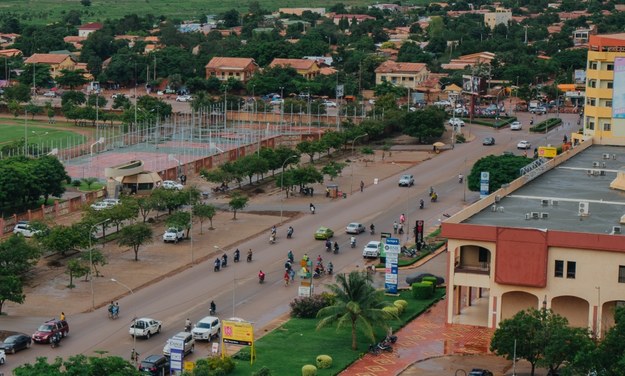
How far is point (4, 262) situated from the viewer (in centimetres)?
7112

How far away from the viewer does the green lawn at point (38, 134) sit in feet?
422

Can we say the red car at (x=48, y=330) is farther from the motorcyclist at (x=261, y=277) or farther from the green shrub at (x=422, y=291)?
the green shrub at (x=422, y=291)

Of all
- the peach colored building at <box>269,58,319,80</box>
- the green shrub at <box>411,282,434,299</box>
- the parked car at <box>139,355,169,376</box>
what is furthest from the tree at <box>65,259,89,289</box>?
the peach colored building at <box>269,58,319,80</box>

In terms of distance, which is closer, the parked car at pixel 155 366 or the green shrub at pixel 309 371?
the green shrub at pixel 309 371

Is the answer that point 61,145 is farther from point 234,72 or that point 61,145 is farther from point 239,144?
point 234,72

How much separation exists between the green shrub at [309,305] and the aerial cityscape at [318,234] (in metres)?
0.09

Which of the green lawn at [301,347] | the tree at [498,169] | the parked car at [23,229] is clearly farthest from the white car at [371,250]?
the parked car at [23,229]

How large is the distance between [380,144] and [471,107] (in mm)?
18506

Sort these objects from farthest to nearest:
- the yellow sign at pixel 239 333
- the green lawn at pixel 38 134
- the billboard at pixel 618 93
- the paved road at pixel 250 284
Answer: the green lawn at pixel 38 134 < the billboard at pixel 618 93 < the paved road at pixel 250 284 < the yellow sign at pixel 239 333

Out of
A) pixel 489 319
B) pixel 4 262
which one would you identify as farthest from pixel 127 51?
pixel 489 319

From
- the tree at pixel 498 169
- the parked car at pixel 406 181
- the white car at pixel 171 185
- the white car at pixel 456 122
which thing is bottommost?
the white car at pixel 171 185

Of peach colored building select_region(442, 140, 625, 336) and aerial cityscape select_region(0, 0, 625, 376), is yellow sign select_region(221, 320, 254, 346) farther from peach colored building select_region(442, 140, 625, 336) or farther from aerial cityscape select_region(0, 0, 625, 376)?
peach colored building select_region(442, 140, 625, 336)

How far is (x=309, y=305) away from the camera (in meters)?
66.1

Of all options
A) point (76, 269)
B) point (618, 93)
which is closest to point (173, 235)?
point (76, 269)
